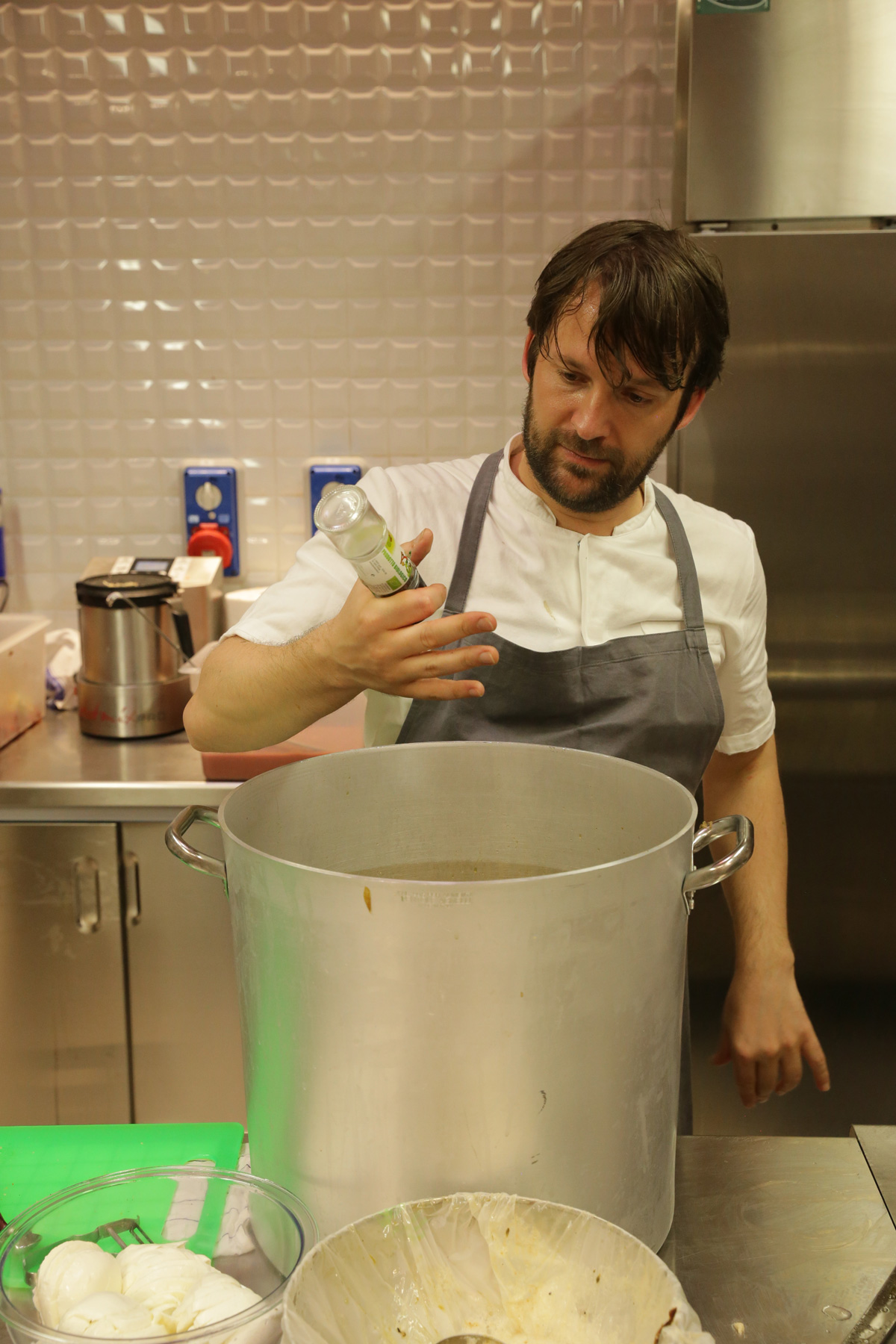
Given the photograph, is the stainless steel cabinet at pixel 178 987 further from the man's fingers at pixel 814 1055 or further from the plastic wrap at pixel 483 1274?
the plastic wrap at pixel 483 1274

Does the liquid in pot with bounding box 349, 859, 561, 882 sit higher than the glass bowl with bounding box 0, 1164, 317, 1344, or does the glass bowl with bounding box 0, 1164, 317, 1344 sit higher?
the liquid in pot with bounding box 349, 859, 561, 882

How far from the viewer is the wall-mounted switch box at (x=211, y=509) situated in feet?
7.52

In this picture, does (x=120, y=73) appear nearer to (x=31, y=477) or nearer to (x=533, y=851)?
(x=31, y=477)

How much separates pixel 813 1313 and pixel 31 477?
216 cm

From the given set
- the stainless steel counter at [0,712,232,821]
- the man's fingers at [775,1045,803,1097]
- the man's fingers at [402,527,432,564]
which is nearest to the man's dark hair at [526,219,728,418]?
the man's fingers at [402,527,432,564]

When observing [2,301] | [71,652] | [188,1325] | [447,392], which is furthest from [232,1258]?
[2,301]

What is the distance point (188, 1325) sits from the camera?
531 mm

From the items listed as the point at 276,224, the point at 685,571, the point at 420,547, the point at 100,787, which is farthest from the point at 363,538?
the point at 276,224

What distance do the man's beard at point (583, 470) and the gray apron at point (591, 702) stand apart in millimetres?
101

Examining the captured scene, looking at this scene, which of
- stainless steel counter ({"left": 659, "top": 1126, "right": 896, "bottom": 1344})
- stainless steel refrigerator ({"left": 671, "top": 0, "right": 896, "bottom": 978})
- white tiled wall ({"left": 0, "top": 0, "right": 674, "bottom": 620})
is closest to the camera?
stainless steel counter ({"left": 659, "top": 1126, "right": 896, "bottom": 1344})

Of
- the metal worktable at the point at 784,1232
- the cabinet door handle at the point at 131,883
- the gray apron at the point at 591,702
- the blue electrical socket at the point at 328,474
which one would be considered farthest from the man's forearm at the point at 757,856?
the blue electrical socket at the point at 328,474

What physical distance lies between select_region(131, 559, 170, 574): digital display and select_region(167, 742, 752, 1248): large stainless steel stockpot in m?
1.59

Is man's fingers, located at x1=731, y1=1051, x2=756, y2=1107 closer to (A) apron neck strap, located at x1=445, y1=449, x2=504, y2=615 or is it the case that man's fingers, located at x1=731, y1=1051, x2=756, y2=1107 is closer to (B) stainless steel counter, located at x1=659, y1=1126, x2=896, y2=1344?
(B) stainless steel counter, located at x1=659, y1=1126, x2=896, y2=1344

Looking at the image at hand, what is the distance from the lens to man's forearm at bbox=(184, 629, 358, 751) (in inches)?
35.7
